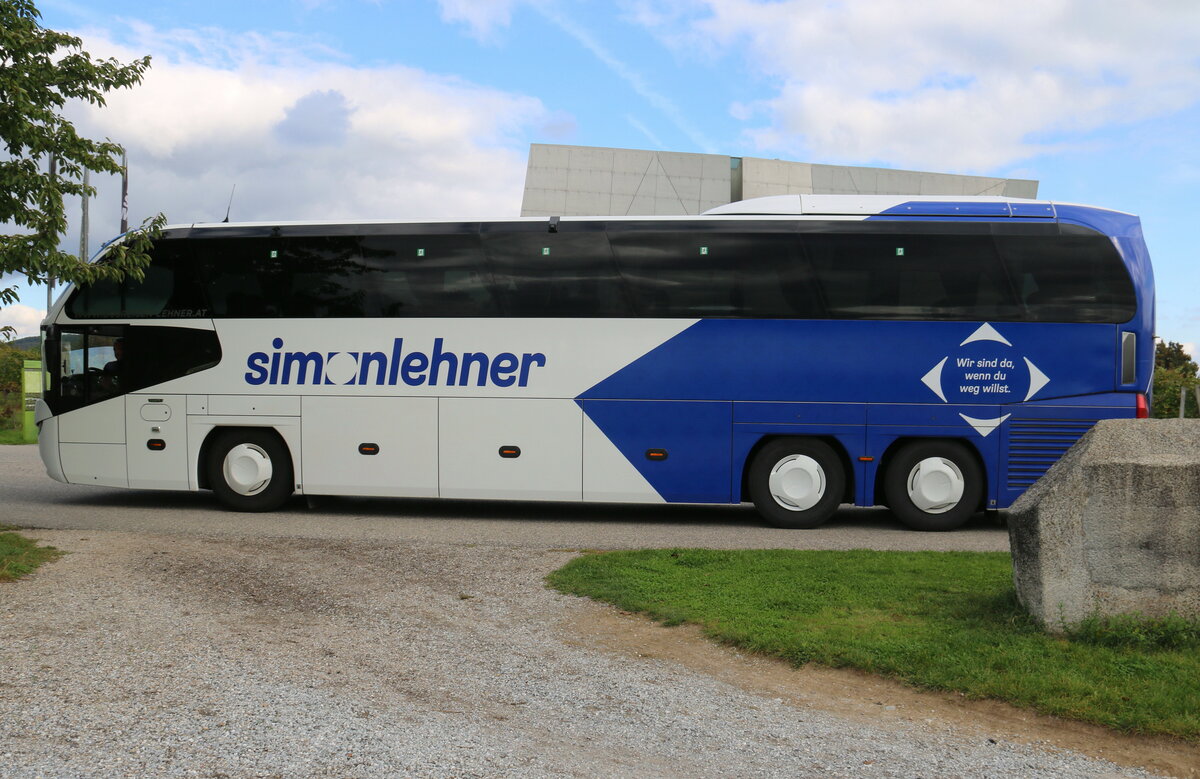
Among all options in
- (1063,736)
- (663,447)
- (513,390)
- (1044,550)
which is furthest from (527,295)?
(1063,736)

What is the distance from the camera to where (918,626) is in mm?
6488

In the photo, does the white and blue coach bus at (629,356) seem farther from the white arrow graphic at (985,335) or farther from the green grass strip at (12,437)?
the green grass strip at (12,437)

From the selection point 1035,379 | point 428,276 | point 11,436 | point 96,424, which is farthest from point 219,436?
point 11,436

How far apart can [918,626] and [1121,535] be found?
4.35 ft

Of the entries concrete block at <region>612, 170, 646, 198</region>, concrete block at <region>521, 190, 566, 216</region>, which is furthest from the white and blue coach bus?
concrete block at <region>612, 170, 646, 198</region>

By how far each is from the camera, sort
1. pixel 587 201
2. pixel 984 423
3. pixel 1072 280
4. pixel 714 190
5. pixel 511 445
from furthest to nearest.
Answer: pixel 714 190 → pixel 587 201 → pixel 511 445 → pixel 984 423 → pixel 1072 280

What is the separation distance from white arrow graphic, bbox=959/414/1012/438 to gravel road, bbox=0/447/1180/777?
513cm

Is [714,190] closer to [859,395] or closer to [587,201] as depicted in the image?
[587,201]

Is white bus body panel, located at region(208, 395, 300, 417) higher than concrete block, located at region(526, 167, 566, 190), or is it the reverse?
concrete block, located at region(526, 167, 566, 190)

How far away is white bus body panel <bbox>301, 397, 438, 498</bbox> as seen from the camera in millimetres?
12250

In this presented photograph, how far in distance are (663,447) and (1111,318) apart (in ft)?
17.0

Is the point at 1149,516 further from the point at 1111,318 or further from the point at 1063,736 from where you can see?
the point at 1111,318

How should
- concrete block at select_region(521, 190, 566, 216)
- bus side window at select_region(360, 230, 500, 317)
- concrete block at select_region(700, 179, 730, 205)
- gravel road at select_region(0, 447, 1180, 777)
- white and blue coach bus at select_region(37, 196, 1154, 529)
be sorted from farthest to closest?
concrete block at select_region(700, 179, 730, 205), concrete block at select_region(521, 190, 566, 216), bus side window at select_region(360, 230, 500, 317), white and blue coach bus at select_region(37, 196, 1154, 529), gravel road at select_region(0, 447, 1180, 777)

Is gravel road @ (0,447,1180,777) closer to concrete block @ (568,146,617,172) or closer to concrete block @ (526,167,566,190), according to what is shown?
concrete block @ (526,167,566,190)
